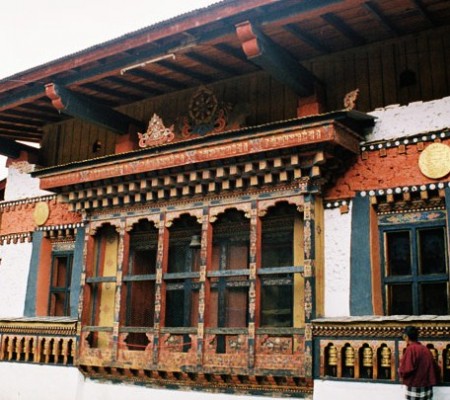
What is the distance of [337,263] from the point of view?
296 inches

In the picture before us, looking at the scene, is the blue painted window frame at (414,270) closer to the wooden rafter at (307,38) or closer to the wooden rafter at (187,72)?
the wooden rafter at (307,38)

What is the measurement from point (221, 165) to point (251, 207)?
25.1 inches

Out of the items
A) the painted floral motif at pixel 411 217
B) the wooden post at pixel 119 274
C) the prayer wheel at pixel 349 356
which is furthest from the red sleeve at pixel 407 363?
the wooden post at pixel 119 274

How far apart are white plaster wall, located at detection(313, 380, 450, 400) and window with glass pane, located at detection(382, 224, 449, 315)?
91 centimetres

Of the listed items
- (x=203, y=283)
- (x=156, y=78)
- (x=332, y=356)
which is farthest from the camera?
(x=156, y=78)

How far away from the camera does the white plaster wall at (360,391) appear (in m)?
6.45

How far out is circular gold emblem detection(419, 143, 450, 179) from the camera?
22.9ft

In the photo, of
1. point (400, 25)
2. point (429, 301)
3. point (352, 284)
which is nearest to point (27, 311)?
point (352, 284)

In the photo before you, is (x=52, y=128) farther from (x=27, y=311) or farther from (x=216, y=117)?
(x=216, y=117)

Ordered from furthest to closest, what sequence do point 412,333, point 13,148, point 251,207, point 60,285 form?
point 13,148 → point 60,285 → point 251,207 → point 412,333

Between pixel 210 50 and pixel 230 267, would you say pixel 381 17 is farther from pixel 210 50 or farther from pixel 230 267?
pixel 230 267

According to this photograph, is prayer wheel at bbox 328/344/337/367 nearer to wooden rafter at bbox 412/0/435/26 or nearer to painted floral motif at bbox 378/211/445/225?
painted floral motif at bbox 378/211/445/225

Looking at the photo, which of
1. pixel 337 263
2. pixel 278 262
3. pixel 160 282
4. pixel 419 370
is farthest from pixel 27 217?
pixel 419 370

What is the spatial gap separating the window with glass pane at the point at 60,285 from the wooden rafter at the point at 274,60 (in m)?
4.75
